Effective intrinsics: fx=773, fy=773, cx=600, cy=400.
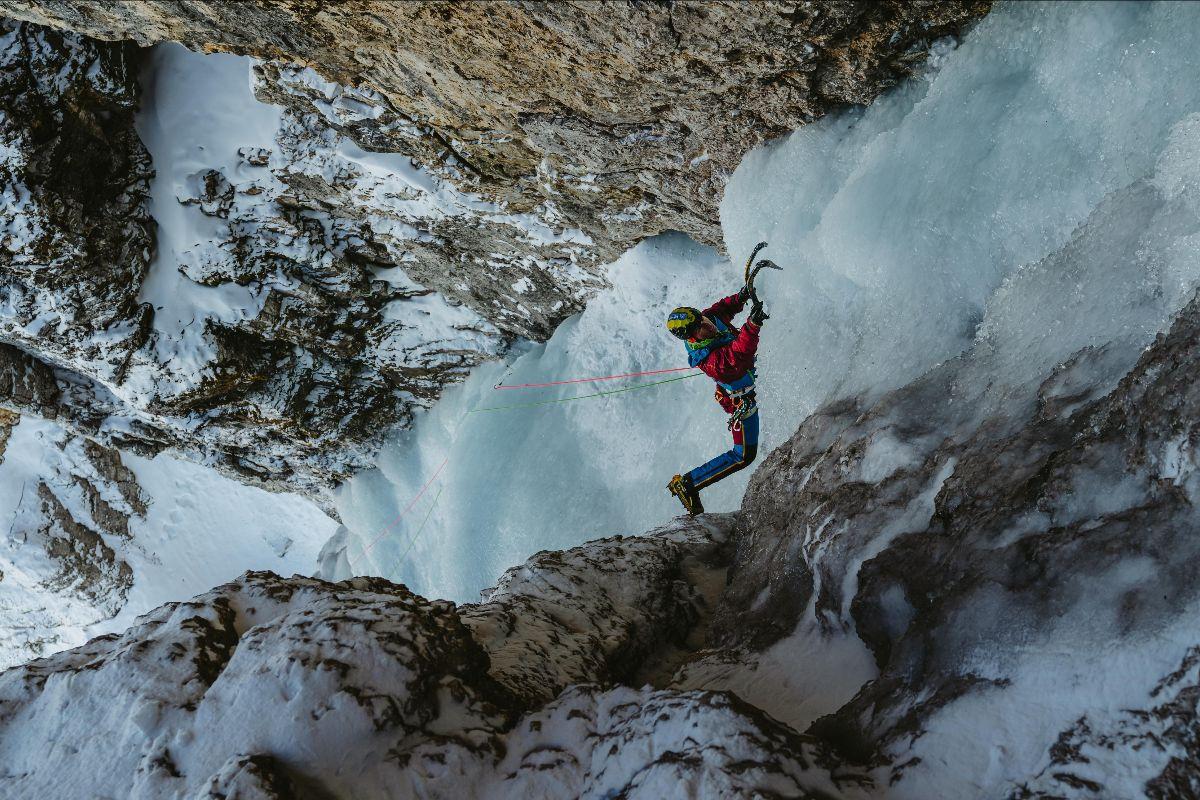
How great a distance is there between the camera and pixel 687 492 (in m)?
5.21

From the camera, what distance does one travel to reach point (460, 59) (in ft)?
13.8

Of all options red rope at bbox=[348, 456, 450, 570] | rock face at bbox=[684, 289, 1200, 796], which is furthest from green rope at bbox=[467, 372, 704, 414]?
rock face at bbox=[684, 289, 1200, 796]

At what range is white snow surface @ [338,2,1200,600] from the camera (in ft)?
8.75

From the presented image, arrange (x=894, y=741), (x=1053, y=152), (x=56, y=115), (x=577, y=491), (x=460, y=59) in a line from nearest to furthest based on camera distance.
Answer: (x=894, y=741)
(x=1053, y=152)
(x=460, y=59)
(x=56, y=115)
(x=577, y=491)

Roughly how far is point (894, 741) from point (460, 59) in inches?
150

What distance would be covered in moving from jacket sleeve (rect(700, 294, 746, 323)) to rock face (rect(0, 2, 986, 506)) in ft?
2.68

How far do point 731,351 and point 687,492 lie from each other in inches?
46.6

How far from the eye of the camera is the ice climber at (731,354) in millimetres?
4398

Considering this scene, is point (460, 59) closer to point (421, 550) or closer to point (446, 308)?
point (446, 308)

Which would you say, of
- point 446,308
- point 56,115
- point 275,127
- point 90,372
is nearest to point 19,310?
point 90,372

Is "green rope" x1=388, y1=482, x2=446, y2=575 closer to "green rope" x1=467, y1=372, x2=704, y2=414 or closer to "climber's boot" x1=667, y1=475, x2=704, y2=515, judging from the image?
"green rope" x1=467, y1=372, x2=704, y2=414

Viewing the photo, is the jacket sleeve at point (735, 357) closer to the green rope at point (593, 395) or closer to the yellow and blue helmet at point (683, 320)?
the yellow and blue helmet at point (683, 320)

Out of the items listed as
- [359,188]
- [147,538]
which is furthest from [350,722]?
[147,538]

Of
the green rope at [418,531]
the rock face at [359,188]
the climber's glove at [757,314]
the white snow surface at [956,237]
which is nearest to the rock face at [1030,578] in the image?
the white snow surface at [956,237]
